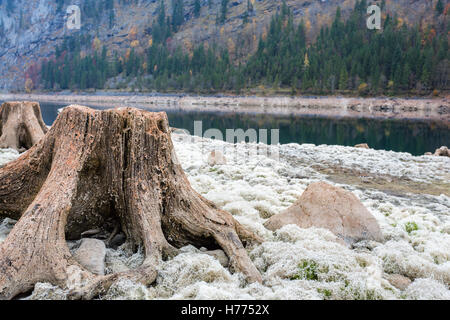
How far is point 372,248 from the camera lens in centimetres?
504

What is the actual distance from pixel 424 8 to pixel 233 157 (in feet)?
523

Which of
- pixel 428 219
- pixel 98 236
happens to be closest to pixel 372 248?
pixel 428 219

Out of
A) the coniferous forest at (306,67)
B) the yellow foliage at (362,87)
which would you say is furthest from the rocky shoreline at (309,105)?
the yellow foliage at (362,87)

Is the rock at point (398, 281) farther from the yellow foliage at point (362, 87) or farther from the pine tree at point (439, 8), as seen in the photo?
the pine tree at point (439, 8)

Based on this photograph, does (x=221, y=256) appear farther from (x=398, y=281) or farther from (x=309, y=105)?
(x=309, y=105)

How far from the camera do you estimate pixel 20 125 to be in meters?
11.7

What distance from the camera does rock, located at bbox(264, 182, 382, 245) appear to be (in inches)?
213

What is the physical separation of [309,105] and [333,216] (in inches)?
2975

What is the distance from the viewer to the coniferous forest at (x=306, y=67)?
8094cm

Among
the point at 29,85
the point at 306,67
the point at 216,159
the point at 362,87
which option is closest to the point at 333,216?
the point at 216,159

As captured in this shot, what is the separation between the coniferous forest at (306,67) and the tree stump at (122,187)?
8461 centimetres

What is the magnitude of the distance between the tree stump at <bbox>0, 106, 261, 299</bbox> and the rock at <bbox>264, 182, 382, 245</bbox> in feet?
3.53

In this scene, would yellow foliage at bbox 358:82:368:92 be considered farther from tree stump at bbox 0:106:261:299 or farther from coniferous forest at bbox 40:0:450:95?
tree stump at bbox 0:106:261:299

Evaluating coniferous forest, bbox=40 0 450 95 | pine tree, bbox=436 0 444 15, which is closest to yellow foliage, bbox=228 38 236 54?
coniferous forest, bbox=40 0 450 95
